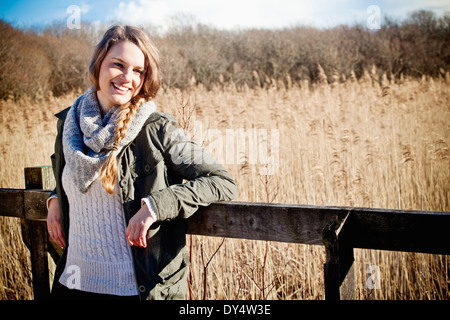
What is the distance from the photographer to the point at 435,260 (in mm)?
2883

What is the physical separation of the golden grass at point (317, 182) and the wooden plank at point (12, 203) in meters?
1.06

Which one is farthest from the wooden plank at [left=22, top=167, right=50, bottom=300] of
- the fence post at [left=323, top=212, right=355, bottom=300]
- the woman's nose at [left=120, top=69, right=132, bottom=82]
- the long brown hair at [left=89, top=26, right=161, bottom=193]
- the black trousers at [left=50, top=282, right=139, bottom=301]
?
the fence post at [left=323, top=212, right=355, bottom=300]

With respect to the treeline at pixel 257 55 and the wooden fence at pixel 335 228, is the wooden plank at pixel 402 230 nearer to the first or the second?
the wooden fence at pixel 335 228

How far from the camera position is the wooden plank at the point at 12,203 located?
215cm

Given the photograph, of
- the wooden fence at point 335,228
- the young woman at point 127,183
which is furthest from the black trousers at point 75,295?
the wooden fence at point 335,228

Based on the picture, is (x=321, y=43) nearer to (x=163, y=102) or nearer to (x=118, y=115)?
(x=163, y=102)

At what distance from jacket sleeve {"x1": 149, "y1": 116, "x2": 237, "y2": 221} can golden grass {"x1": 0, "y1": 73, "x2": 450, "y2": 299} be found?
2.05 ft

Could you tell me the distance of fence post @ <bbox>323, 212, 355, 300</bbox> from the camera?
1.21 metres

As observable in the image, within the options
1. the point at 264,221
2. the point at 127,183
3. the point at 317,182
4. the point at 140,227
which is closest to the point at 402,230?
the point at 264,221

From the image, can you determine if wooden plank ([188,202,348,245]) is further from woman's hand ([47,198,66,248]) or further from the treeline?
the treeline

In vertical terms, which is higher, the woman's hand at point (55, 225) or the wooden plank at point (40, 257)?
the woman's hand at point (55, 225)

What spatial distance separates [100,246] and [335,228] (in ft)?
3.10

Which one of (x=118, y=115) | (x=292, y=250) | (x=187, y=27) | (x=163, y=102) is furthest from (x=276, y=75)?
(x=118, y=115)
